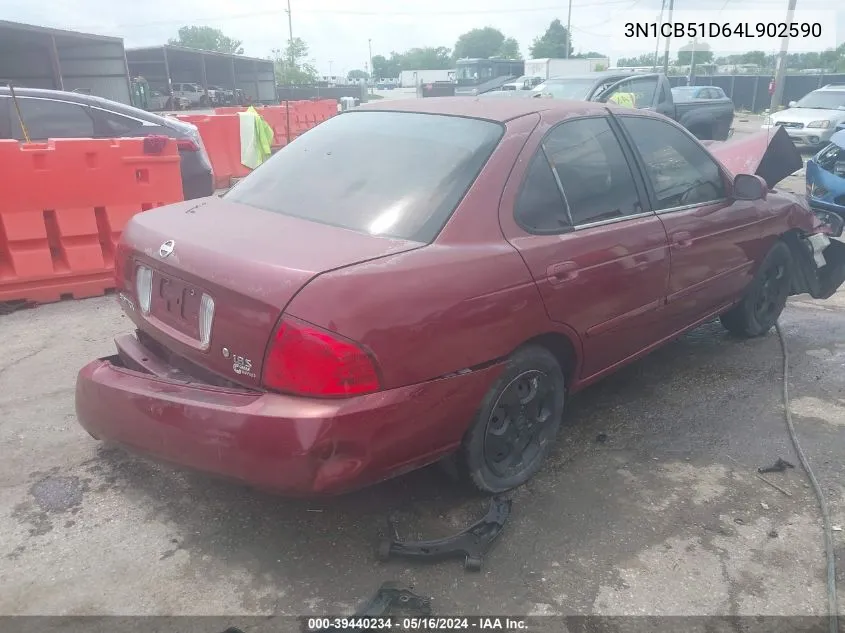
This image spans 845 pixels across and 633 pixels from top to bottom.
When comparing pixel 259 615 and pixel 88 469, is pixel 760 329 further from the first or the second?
pixel 88 469

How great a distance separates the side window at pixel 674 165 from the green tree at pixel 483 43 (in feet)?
393

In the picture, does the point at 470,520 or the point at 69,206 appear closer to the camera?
the point at 470,520

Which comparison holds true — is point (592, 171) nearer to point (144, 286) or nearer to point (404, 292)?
point (404, 292)

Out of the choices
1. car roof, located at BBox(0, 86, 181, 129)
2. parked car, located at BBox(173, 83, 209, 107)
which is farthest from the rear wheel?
parked car, located at BBox(173, 83, 209, 107)

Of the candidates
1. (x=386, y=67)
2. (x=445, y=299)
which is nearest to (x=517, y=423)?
(x=445, y=299)

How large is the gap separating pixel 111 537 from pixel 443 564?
129 centimetres

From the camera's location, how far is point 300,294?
7.10 ft

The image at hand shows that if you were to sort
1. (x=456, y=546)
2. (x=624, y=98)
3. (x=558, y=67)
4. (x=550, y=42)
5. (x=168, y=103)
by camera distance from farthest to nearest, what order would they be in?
(x=550, y=42)
(x=558, y=67)
(x=168, y=103)
(x=624, y=98)
(x=456, y=546)

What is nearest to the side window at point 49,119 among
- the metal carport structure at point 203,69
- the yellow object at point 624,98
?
the yellow object at point 624,98

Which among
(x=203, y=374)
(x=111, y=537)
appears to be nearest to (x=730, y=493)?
(x=203, y=374)

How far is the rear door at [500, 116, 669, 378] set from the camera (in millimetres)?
2779

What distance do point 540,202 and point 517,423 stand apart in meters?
0.93

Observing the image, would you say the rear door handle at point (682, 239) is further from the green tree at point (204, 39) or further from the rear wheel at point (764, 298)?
the green tree at point (204, 39)

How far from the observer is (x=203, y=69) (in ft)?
119
